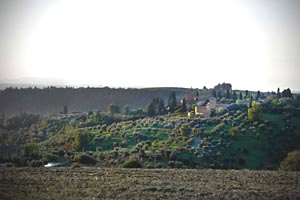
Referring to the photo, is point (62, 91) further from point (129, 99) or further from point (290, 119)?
point (290, 119)

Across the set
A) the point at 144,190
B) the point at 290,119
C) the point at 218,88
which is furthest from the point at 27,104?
the point at 218,88

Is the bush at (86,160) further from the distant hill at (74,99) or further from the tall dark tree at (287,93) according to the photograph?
the tall dark tree at (287,93)

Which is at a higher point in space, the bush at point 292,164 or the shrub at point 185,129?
the bush at point 292,164

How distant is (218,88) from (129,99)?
75.4 ft

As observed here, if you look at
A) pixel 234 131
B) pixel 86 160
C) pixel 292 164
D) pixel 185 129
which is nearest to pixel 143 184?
pixel 292 164

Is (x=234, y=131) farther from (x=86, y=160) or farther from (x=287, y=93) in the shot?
(x=287, y=93)

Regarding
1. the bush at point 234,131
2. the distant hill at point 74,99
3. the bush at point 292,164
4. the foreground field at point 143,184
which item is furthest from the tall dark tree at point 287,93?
the foreground field at point 143,184

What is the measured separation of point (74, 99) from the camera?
62.1 meters

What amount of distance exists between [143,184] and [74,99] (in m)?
51.4

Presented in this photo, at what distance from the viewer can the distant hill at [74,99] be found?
39178 mm

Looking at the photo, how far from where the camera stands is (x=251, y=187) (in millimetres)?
11789

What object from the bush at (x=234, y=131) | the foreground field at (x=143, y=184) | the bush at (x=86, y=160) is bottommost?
the bush at (x=86, y=160)

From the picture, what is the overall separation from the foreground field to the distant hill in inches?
856

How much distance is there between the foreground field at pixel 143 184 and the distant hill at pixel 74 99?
21.7 m
